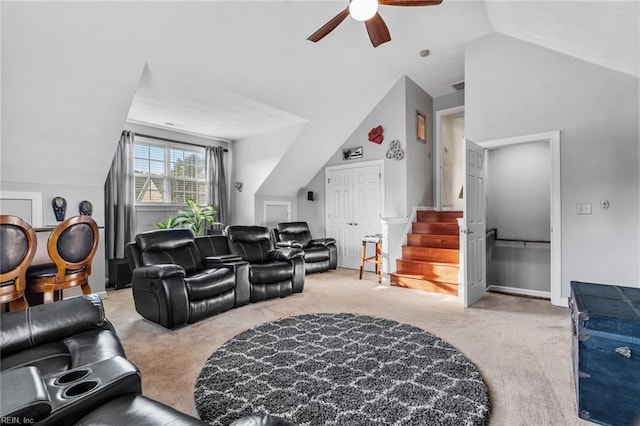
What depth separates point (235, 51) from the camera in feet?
12.5

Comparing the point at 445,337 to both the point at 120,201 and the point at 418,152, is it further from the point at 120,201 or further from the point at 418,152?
the point at 120,201

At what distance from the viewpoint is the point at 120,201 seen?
5.16 meters

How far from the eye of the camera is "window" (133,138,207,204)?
5652 millimetres

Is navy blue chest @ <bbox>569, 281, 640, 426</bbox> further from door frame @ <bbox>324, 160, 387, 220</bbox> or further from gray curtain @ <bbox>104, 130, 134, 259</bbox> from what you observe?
gray curtain @ <bbox>104, 130, 134, 259</bbox>

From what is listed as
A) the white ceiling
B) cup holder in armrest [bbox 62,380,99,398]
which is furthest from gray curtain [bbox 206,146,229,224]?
cup holder in armrest [bbox 62,380,99,398]

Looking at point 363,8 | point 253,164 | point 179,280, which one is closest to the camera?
point 363,8

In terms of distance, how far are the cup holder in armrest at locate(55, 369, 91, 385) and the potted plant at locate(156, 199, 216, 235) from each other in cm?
460

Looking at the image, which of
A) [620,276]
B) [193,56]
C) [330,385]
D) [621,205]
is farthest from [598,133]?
[193,56]

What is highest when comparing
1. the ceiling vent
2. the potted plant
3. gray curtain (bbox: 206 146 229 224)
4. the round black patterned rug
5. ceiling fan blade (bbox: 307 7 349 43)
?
the ceiling vent

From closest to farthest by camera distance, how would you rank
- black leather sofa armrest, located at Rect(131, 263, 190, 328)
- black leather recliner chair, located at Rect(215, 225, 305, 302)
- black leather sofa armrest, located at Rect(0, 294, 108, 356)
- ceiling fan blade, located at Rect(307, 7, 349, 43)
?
black leather sofa armrest, located at Rect(0, 294, 108, 356), ceiling fan blade, located at Rect(307, 7, 349, 43), black leather sofa armrest, located at Rect(131, 263, 190, 328), black leather recliner chair, located at Rect(215, 225, 305, 302)

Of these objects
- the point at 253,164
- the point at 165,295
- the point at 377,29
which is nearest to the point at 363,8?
the point at 377,29

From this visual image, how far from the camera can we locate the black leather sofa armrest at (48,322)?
1.57 m

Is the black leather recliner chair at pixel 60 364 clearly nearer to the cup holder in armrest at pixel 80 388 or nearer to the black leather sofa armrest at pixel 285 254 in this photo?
the cup holder in armrest at pixel 80 388

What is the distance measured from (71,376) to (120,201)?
467 centimetres
